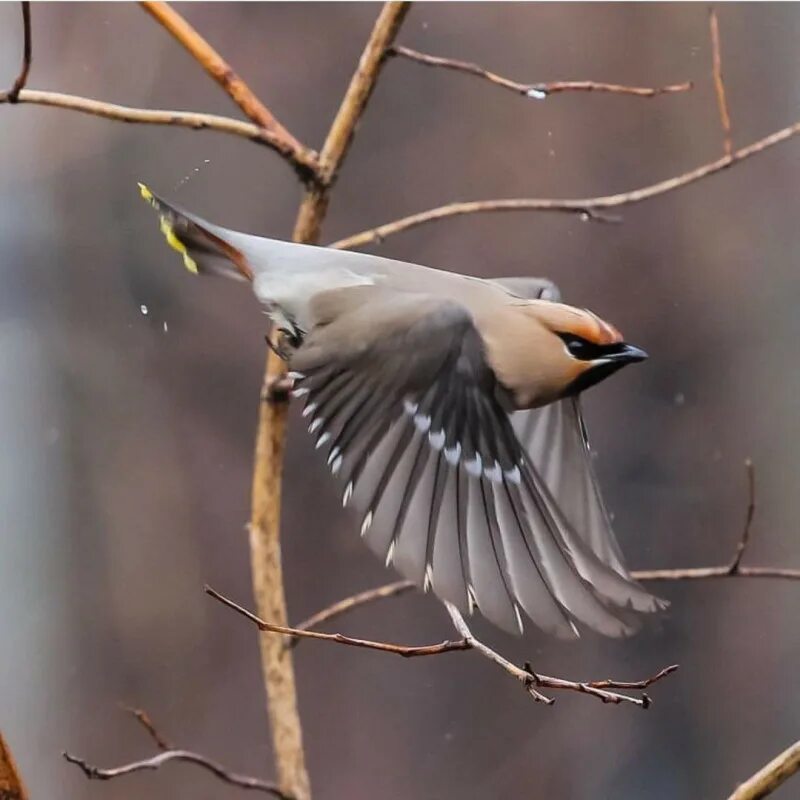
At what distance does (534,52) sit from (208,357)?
473 mm

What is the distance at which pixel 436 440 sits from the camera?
0.73 meters

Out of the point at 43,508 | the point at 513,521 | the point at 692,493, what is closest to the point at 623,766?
the point at 692,493

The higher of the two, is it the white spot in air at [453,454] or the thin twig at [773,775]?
the white spot in air at [453,454]

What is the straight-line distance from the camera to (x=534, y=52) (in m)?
1.16

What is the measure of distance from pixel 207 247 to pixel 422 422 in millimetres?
226

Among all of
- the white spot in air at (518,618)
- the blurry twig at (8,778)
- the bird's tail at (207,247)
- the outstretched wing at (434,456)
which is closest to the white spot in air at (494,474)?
the outstretched wing at (434,456)

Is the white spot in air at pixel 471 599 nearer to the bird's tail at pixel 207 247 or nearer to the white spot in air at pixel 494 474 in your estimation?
the white spot in air at pixel 494 474

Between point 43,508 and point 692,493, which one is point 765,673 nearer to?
point 692,493

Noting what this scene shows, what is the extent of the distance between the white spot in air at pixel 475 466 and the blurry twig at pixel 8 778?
33 cm

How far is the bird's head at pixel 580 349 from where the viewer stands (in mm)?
722

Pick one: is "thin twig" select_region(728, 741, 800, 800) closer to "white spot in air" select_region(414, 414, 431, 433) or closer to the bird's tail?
"white spot in air" select_region(414, 414, 431, 433)

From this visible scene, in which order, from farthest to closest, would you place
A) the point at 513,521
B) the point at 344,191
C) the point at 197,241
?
1. the point at 344,191
2. the point at 197,241
3. the point at 513,521

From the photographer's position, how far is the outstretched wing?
2.20ft

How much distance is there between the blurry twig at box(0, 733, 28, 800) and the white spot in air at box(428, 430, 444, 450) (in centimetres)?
32
